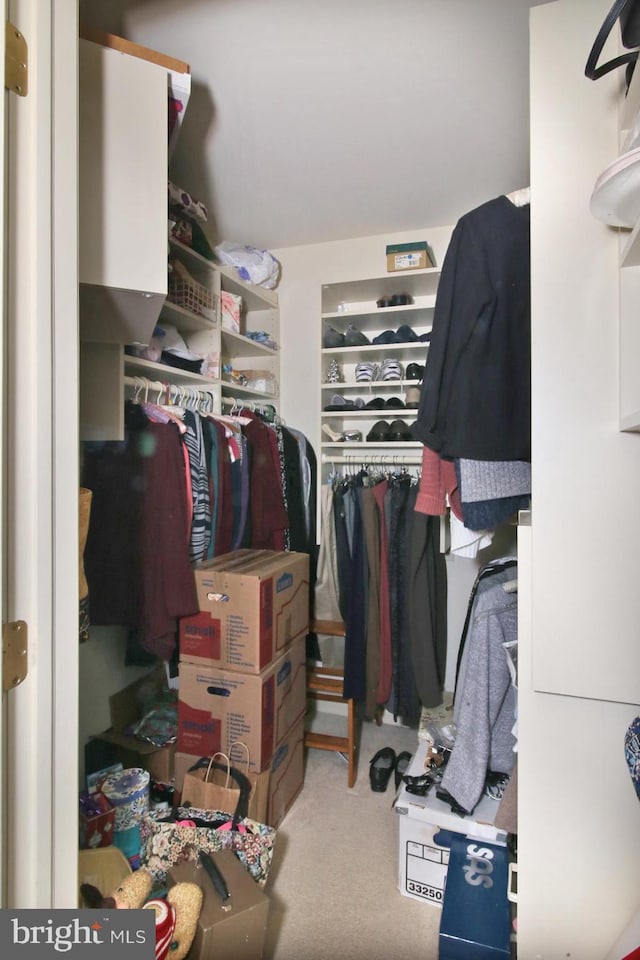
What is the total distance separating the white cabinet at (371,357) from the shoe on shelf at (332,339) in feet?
0.07

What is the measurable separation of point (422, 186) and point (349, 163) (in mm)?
374

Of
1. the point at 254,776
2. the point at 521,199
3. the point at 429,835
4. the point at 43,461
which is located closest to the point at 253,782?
the point at 254,776

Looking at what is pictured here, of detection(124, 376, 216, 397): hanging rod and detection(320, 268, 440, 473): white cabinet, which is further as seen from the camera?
detection(320, 268, 440, 473): white cabinet

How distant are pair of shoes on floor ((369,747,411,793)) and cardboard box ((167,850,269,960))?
3.25 ft

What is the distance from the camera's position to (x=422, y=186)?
84.0 inches

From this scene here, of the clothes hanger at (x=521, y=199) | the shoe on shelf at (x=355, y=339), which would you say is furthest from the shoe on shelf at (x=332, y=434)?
the clothes hanger at (x=521, y=199)

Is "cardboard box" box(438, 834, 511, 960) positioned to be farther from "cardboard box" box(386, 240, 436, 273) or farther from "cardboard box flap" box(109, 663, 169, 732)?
"cardboard box" box(386, 240, 436, 273)

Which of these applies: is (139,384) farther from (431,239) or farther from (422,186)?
(431,239)

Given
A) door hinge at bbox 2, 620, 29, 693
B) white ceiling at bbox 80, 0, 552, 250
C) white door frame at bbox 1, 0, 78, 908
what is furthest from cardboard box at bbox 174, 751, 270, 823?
white ceiling at bbox 80, 0, 552, 250

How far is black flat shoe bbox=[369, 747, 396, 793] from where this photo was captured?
2139 millimetres

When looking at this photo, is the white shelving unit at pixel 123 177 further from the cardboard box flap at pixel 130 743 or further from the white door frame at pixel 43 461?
the cardboard box flap at pixel 130 743

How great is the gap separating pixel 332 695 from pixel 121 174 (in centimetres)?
237

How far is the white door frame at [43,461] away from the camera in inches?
26.6

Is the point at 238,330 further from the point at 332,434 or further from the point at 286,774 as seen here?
the point at 286,774
